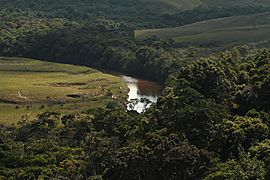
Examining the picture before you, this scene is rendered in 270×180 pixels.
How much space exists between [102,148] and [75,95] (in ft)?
127

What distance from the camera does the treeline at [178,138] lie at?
33.4 m

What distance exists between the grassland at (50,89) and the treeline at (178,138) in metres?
18.0

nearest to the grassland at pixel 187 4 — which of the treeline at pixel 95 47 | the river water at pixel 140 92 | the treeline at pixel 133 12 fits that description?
the treeline at pixel 133 12

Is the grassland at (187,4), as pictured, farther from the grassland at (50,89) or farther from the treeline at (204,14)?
the grassland at (50,89)

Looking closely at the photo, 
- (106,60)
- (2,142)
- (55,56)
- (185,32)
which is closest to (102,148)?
(2,142)

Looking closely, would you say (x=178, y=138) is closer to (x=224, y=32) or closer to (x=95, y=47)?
(x=95, y=47)

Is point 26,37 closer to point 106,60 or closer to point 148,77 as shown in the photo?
point 106,60

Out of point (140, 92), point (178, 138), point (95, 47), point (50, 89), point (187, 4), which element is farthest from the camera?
point (187, 4)

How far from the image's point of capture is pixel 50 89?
261 ft

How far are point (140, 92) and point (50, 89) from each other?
603 inches

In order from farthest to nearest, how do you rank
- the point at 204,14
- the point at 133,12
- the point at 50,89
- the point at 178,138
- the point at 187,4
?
the point at 187,4 < the point at 133,12 < the point at 204,14 < the point at 50,89 < the point at 178,138

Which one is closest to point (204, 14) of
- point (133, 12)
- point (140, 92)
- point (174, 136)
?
point (133, 12)

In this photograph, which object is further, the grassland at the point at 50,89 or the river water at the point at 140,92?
the river water at the point at 140,92

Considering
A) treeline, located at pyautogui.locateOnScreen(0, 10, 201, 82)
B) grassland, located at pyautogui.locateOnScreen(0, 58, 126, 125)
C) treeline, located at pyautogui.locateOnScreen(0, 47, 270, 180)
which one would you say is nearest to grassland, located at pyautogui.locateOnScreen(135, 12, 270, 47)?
treeline, located at pyautogui.locateOnScreen(0, 10, 201, 82)
